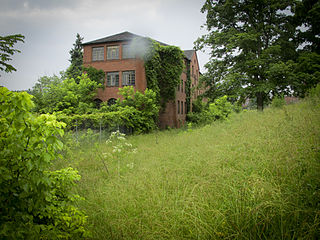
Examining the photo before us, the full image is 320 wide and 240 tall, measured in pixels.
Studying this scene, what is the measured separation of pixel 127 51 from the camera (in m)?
22.8

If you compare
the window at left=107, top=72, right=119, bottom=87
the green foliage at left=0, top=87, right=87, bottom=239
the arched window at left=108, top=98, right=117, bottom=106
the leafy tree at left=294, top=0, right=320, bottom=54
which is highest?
the leafy tree at left=294, top=0, right=320, bottom=54

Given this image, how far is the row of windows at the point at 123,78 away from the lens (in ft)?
74.1

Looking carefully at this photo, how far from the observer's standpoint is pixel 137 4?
1769cm

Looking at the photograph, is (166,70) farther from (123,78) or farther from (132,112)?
(132,112)

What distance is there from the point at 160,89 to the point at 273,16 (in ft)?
41.7

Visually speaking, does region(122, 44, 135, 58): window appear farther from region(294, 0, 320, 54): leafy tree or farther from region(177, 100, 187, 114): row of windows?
region(294, 0, 320, 54): leafy tree

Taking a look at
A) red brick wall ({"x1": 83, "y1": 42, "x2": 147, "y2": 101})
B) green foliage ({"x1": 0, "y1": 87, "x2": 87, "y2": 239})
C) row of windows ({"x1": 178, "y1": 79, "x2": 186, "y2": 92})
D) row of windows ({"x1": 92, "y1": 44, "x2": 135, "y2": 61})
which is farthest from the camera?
row of windows ({"x1": 178, "y1": 79, "x2": 186, "y2": 92})

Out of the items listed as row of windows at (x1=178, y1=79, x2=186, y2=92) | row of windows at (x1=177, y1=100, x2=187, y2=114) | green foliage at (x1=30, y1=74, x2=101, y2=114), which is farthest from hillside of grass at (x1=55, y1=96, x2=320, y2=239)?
row of windows at (x1=178, y1=79, x2=186, y2=92)

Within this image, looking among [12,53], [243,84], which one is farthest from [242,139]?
[243,84]

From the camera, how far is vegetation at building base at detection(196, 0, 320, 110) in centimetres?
1381

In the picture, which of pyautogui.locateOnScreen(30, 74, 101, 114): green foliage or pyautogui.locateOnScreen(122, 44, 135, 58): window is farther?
pyautogui.locateOnScreen(122, 44, 135, 58): window

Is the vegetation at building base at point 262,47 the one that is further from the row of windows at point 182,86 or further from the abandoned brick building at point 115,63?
the row of windows at point 182,86

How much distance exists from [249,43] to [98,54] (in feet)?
54.1

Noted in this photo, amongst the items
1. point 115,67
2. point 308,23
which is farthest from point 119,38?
point 308,23
